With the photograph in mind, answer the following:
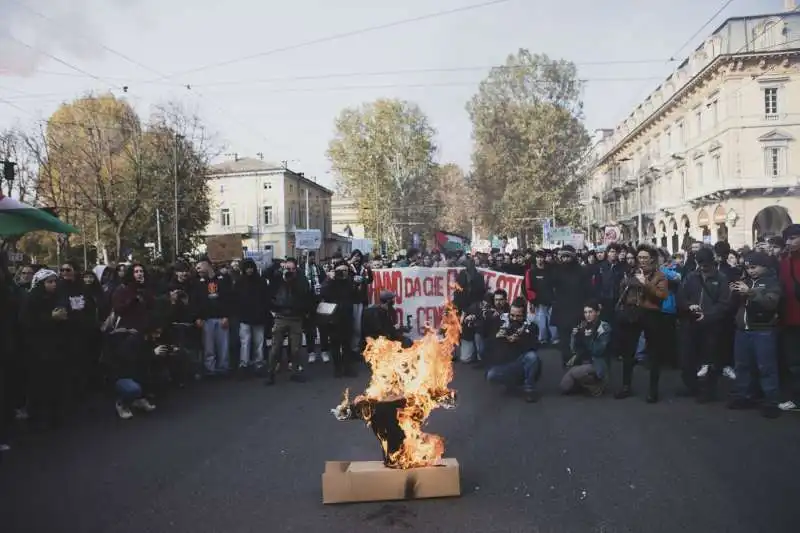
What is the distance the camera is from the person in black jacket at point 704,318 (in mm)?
8719

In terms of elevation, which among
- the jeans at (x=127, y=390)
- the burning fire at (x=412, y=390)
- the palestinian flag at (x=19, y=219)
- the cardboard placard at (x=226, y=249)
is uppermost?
the palestinian flag at (x=19, y=219)

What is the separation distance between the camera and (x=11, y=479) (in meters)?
5.92

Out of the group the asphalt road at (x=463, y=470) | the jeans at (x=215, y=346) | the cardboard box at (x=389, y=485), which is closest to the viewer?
the asphalt road at (x=463, y=470)

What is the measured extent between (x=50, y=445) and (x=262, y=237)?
6031cm

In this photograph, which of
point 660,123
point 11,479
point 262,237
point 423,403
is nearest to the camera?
point 423,403

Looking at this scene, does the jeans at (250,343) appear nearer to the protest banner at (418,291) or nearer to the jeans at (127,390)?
the jeans at (127,390)

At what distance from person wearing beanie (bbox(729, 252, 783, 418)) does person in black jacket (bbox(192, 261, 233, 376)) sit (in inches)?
291

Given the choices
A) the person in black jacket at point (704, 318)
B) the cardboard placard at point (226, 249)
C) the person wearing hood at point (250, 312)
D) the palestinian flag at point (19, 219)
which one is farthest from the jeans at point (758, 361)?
the cardboard placard at point (226, 249)

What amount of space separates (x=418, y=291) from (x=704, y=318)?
20.7 ft

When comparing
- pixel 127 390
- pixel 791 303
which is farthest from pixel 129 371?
pixel 791 303

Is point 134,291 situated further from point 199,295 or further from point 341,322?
point 341,322

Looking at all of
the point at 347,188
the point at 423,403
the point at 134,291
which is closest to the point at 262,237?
the point at 347,188

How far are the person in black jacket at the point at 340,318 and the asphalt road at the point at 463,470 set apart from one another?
2.03m

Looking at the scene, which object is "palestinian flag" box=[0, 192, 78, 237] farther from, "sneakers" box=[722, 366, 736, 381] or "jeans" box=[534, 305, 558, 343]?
"sneakers" box=[722, 366, 736, 381]
